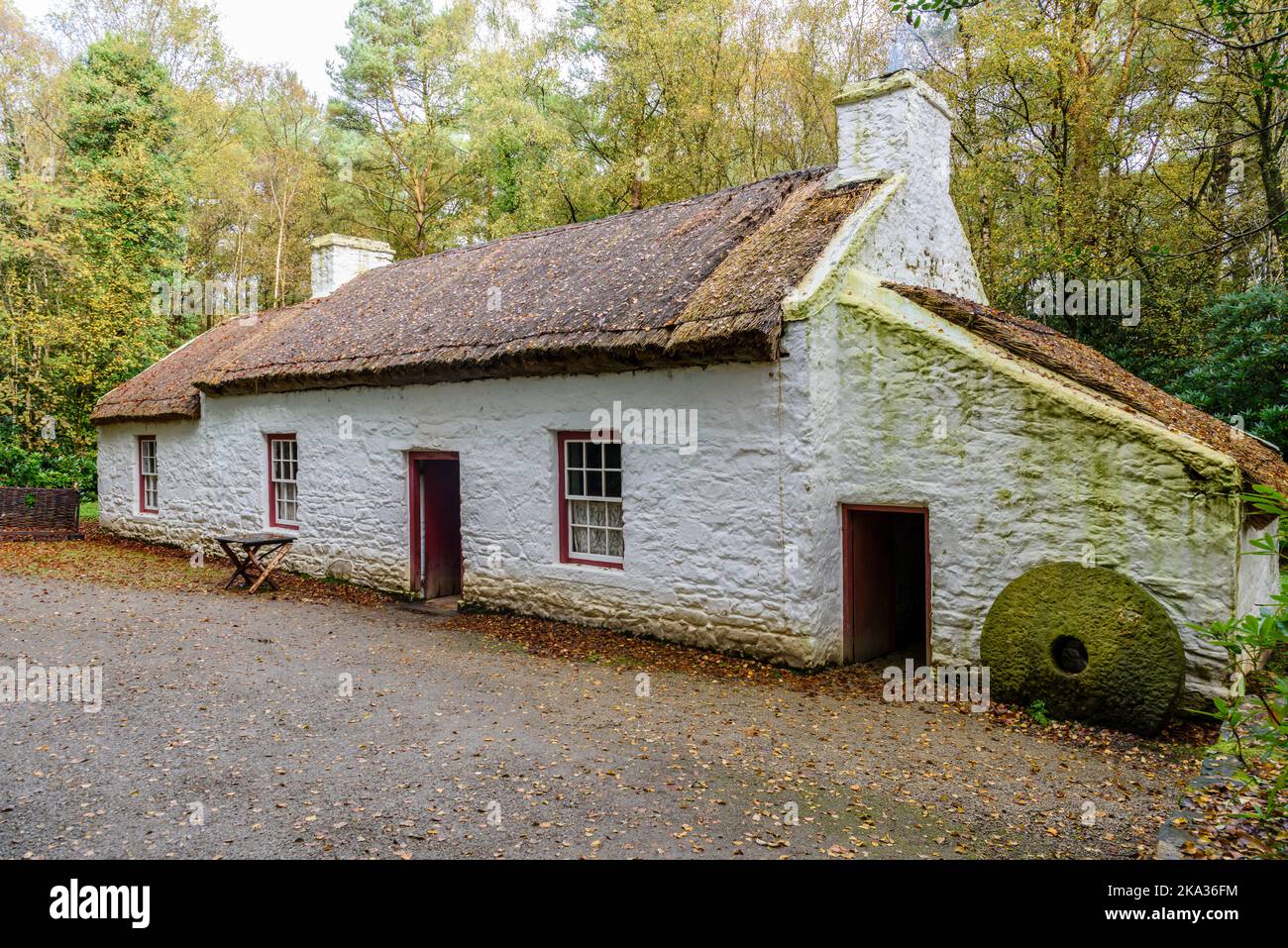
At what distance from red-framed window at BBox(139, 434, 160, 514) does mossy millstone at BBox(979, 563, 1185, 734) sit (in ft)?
52.5

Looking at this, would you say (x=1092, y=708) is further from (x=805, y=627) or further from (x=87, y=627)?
(x=87, y=627)

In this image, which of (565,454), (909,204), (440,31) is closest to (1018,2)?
(909,204)

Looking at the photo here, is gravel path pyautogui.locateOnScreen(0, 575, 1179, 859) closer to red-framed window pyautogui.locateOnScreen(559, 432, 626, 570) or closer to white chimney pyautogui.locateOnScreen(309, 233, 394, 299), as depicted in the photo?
red-framed window pyautogui.locateOnScreen(559, 432, 626, 570)

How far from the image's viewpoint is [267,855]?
4309mm

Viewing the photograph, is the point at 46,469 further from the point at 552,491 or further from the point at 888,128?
the point at 888,128

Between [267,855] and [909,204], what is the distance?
8.98 meters

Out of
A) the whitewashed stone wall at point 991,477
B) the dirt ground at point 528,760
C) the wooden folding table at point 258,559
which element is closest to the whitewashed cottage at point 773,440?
the whitewashed stone wall at point 991,477

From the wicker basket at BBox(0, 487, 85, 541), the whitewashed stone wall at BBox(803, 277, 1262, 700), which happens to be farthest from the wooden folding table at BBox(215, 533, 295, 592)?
the whitewashed stone wall at BBox(803, 277, 1262, 700)

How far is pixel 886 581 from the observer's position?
8844 mm

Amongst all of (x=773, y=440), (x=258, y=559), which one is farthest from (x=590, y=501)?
(x=258, y=559)

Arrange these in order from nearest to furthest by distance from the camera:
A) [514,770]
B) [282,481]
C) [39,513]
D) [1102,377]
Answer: [514,770] → [1102,377] → [282,481] → [39,513]

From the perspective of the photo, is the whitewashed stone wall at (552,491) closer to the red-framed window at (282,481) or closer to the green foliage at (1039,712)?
the red-framed window at (282,481)

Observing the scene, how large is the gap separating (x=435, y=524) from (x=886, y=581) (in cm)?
635

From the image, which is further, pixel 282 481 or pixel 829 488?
pixel 282 481
